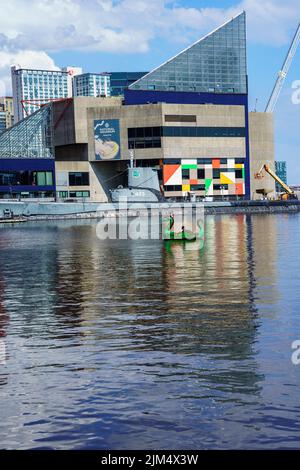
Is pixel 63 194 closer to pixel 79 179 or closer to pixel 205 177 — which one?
pixel 79 179

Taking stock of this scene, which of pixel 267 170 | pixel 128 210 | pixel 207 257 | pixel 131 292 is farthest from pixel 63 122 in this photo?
pixel 131 292

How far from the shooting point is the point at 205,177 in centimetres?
18612

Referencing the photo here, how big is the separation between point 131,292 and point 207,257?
2206 centimetres

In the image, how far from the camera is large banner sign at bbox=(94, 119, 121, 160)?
178m

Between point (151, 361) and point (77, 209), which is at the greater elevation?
point (77, 209)

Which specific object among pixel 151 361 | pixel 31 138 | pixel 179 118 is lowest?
pixel 151 361

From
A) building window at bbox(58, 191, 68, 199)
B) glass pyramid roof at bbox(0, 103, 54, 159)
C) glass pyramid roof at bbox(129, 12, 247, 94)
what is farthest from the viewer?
glass pyramid roof at bbox(129, 12, 247, 94)

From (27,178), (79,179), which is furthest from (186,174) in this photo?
(27,178)

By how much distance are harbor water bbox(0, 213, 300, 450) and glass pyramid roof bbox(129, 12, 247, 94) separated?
143970 millimetres

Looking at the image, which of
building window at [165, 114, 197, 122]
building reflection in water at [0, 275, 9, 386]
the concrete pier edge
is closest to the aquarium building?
building window at [165, 114, 197, 122]

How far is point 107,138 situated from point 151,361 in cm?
15733

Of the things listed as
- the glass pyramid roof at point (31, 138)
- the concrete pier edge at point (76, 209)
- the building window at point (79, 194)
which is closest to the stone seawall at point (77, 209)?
the concrete pier edge at point (76, 209)

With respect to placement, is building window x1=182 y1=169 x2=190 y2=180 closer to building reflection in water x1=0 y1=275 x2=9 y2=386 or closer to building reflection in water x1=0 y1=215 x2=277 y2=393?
building reflection in water x1=0 y1=215 x2=277 y2=393

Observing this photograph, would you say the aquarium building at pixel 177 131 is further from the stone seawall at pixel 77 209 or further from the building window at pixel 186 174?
the stone seawall at pixel 77 209
